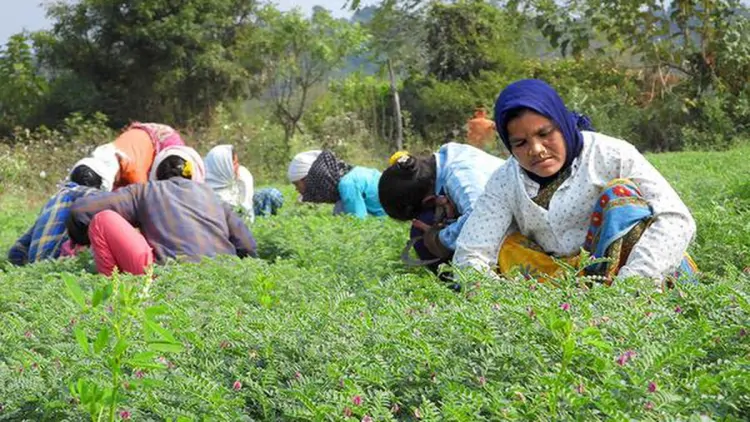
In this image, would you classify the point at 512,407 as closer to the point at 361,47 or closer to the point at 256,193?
the point at 256,193

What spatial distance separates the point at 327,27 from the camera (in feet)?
76.9

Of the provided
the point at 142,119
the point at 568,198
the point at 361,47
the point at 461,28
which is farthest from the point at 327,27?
the point at 568,198

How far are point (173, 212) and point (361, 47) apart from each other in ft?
62.2

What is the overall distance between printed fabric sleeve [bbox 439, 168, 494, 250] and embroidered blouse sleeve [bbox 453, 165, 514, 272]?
414 millimetres

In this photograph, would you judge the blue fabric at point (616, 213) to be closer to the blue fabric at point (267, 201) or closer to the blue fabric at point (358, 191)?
the blue fabric at point (358, 191)

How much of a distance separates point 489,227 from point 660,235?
77 cm

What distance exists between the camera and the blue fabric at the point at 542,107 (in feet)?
11.8

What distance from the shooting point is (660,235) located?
3.34 metres

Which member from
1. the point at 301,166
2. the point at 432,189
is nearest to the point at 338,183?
the point at 301,166

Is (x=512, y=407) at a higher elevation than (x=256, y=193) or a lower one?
higher

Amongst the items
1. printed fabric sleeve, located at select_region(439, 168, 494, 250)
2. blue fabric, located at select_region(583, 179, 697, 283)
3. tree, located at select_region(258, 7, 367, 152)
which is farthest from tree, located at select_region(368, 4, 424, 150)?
blue fabric, located at select_region(583, 179, 697, 283)

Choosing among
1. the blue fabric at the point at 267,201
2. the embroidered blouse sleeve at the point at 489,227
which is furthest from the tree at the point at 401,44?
the embroidered blouse sleeve at the point at 489,227

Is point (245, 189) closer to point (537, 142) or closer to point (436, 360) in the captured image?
point (537, 142)

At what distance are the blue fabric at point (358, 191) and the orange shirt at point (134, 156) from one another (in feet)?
5.62
